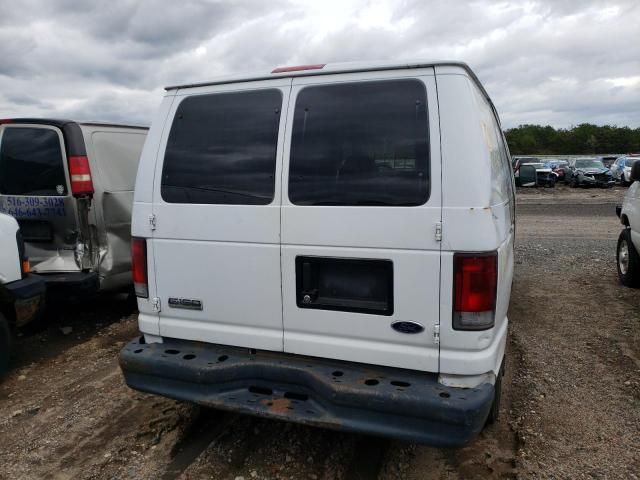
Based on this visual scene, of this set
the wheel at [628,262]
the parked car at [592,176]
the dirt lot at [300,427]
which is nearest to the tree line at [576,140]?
the parked car at [592,176]

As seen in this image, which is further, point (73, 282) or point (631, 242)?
point (631, 242)

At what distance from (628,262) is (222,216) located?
614 cm

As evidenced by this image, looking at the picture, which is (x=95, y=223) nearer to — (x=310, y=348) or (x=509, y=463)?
(x=310, y=348)

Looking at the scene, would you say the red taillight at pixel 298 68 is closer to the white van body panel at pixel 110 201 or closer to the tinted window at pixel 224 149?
the tinted window at pixel 224 149

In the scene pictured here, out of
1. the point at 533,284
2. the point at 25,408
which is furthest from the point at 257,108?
the point at 533,284

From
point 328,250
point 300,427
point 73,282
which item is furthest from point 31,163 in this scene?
point 328,250

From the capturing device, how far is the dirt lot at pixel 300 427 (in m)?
3.16

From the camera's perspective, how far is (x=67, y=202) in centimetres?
536

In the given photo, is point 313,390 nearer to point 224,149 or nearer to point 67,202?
point 224,149

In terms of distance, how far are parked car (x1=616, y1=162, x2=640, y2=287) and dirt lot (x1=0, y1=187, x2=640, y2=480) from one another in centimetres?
137

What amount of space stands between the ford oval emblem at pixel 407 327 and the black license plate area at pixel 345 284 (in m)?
0.07

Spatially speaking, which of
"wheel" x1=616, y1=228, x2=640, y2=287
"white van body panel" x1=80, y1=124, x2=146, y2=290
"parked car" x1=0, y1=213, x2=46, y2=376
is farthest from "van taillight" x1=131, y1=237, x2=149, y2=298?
"wheel" x1=616, y1=228, x2=640, y2=287

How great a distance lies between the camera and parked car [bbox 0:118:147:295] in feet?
17.5

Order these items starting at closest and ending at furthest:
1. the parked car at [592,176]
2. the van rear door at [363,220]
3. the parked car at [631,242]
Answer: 1. the van rear door at [363,220]
2. the parked car at [631,242]
3. the parked car at [592,176]
